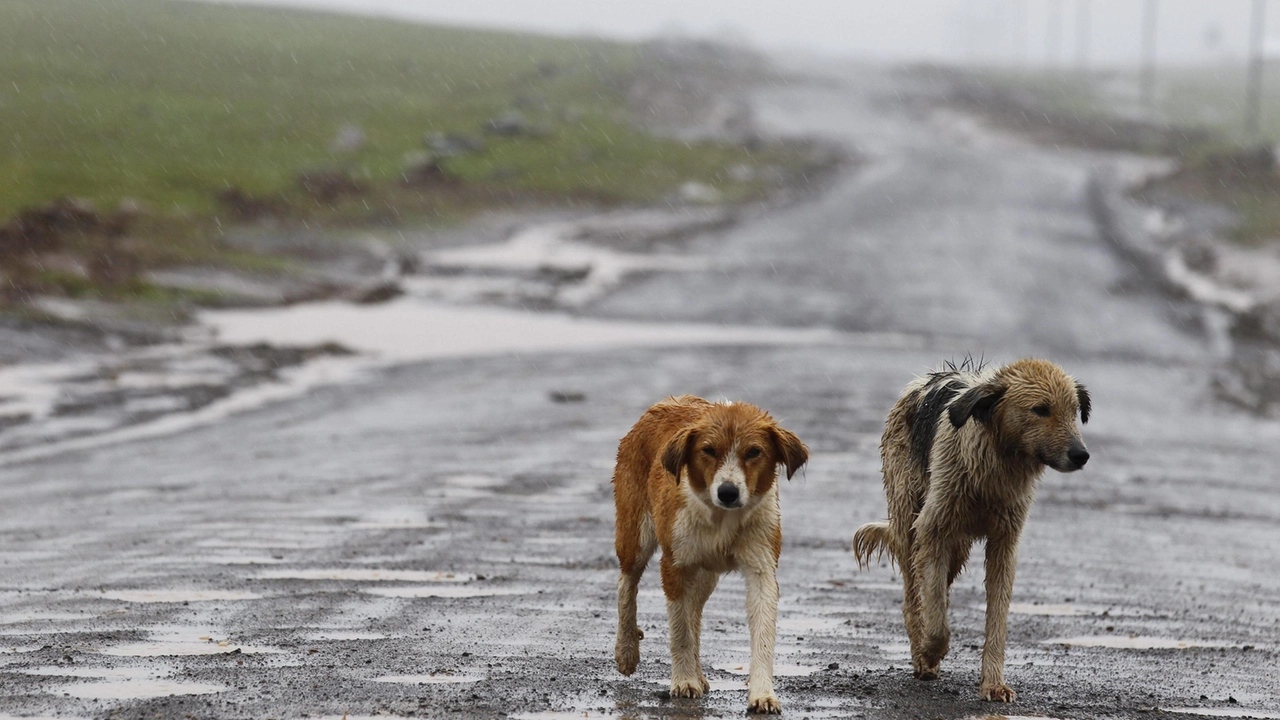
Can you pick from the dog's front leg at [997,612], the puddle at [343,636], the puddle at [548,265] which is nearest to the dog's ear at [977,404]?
the dog's front leg at [997,612]

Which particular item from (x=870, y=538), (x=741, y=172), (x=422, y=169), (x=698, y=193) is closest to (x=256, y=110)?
(x=422, y=169)

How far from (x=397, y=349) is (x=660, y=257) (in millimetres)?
12953

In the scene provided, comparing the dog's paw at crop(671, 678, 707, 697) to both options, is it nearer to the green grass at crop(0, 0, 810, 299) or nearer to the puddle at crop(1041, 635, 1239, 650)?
the puddle at crop(1041, 635, 1239, 650)

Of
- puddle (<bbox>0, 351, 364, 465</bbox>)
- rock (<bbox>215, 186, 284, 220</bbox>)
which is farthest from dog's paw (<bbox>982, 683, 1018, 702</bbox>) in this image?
rock (<bbox>215, 186, 284, 220</bbox>)

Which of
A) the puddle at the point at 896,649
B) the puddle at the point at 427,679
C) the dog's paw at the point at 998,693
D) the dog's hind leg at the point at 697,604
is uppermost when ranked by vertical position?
the dog's hind leg at the point at 697,604

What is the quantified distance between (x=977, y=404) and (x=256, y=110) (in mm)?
49853

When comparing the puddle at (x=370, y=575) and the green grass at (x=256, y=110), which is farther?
the green grass at (x=256, y=110)

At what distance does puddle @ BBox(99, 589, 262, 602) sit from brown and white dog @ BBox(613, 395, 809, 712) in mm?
2826

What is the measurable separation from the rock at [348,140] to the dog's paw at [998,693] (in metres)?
43.7

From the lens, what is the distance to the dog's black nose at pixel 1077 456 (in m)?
7.00

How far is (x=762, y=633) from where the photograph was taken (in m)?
6.52

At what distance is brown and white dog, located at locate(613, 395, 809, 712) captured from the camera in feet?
21.0

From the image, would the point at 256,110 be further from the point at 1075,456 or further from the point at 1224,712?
the point at 1224,712

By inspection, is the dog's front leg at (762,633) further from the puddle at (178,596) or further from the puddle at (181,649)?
the puddle at (178,596)
